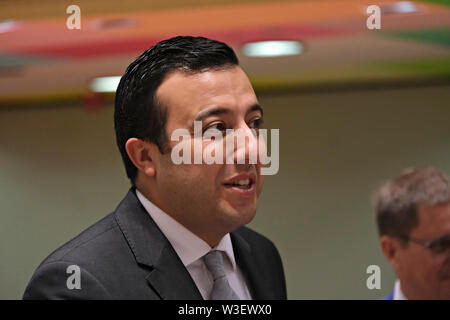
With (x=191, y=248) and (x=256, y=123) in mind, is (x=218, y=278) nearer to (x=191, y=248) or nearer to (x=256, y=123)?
(x=191, y=248)

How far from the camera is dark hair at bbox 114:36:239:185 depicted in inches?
34.5

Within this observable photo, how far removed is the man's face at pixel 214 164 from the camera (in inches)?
33.3

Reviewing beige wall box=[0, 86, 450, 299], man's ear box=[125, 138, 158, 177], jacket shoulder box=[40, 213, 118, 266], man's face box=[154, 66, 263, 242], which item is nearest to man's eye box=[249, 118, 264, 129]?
man's face box=[154, 66, 263, 242]

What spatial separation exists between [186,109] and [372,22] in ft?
2.48

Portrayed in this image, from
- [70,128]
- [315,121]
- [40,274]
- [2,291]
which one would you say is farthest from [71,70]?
[40,274]

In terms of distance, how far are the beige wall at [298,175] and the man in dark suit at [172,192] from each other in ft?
0.92

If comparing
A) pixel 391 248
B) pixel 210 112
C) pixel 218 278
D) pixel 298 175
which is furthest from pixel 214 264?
pixel 298 175

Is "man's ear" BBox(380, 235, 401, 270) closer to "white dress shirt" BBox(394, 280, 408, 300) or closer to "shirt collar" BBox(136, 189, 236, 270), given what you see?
"white dress shirt" BBox(394, 280, 408, 300)

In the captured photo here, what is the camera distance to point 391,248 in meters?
1.16

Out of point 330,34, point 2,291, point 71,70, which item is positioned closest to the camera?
point 2,291

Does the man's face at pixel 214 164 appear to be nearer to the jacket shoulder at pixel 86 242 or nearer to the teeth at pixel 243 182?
the teeth at pixel 243 182

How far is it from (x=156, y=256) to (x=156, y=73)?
26 centimetres
